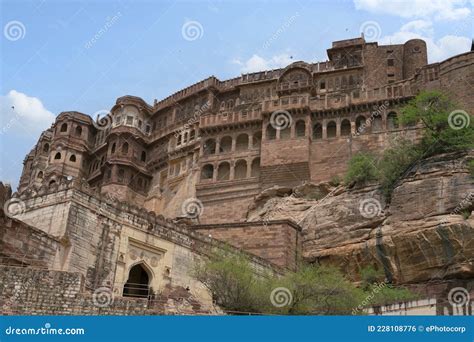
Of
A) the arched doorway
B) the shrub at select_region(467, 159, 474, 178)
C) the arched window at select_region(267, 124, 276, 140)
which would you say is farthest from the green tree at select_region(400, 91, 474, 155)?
the arched doorway

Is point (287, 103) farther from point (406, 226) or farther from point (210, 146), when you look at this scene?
point (406, 226)

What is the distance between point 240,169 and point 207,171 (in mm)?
2417

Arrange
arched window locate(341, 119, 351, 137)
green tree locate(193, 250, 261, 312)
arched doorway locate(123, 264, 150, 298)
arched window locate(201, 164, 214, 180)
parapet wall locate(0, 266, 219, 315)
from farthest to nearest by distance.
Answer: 1. arched window locate(201, 164, 214, 180)
2. arched window locate(341, 119, 351, 137)
3. arched doorway locate(123, 264, 150, 298)
4. green tree locate(193, 250, 261, 312)
5. parapet wall locate(0, 266, 219, 315)

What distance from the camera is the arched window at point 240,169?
43938 mm

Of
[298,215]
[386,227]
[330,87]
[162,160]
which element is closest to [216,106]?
[162,160]

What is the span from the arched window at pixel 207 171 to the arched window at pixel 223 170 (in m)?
0.56

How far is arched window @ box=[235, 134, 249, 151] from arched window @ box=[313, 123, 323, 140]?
506 centimetres

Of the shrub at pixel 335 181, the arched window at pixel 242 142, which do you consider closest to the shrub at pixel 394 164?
the shrub at pixel 335 181

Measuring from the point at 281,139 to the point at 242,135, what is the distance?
404 cm

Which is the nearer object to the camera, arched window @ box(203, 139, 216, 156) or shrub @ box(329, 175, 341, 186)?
shrub @ box(329, 175, 341, 186)

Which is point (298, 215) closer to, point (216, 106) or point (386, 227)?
point (386, 227)

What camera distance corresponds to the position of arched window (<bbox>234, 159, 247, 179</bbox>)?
4394cm

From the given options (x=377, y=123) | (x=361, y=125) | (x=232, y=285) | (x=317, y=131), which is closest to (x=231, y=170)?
(x=317, y=131)

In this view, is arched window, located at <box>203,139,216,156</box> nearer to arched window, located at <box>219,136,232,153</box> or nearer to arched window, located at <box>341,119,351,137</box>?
arched window, located at <box>219,136,232,153</box>
